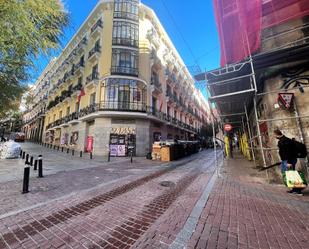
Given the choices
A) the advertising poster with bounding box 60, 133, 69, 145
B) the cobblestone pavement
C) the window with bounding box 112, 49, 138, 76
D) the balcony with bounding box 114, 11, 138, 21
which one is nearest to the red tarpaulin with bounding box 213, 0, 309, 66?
the cobblestone pavement

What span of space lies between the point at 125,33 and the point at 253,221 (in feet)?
72.4

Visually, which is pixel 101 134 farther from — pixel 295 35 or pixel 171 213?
pixel 295 35

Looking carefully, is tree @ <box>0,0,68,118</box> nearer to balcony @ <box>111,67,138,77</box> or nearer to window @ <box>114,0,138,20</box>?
balcony @ <box>111,67,138,77</box>

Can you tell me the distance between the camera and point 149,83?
20.8 meters

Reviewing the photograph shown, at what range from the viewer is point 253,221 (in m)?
3.18

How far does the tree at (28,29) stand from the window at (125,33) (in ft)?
52.0

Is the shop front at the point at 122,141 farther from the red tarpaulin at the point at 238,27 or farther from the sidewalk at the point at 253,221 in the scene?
the sidewalk at the point at 253,221

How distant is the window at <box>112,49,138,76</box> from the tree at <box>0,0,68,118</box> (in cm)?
1407

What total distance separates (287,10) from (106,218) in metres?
9.43

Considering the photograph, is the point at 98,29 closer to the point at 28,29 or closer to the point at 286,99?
the point at 28,29

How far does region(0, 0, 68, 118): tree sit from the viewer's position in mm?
3943

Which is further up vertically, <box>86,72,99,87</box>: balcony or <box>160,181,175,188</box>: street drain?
<box>86,72,99,87</box>: balcony

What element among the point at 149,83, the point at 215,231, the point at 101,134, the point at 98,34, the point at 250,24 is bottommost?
the point at 215,231

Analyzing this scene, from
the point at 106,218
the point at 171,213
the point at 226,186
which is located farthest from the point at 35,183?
the point at 226,186
